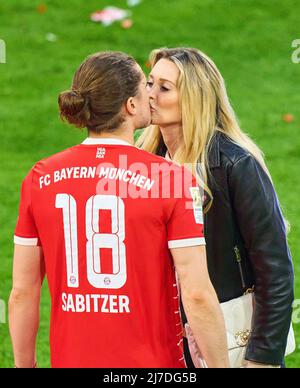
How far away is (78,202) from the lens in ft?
14.1

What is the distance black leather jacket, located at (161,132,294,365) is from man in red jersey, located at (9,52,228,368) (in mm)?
488

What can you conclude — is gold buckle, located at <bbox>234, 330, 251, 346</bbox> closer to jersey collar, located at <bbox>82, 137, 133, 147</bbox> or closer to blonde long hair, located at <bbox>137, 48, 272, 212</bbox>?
blonde long hair, located at <bbox>137, 48, 272, 212</bbox>

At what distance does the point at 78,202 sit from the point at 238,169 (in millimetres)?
909

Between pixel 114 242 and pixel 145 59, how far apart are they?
981 centimetres

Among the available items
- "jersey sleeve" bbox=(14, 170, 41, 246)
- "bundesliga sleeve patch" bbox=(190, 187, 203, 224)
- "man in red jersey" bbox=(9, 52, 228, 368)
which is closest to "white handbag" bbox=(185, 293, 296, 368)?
"man in red jersey" bbox=(9, 52, 228, 368)

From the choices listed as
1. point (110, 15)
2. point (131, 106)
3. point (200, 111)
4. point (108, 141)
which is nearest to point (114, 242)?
point (108, 141)

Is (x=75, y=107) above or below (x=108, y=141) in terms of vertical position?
above

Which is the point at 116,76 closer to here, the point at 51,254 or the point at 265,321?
the point at 51,254

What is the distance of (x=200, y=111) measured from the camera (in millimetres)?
5145

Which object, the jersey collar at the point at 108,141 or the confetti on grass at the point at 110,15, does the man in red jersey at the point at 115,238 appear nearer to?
the jersey collar at the point at 108,141

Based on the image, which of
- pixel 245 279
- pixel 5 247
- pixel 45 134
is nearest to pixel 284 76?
pixel 45 134

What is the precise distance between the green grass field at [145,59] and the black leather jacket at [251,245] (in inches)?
218

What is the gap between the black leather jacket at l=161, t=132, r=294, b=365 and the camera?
15.9ft

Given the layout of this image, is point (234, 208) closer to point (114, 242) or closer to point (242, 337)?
point (242, 337)
